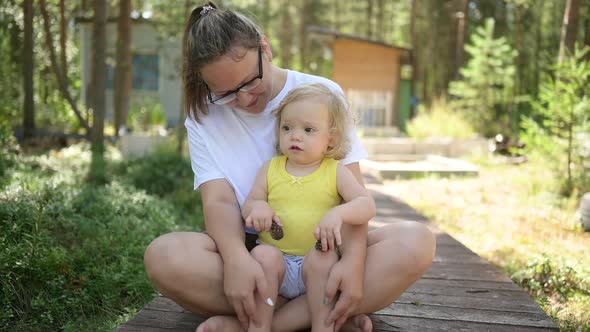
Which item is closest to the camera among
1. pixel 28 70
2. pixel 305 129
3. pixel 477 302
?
pixel 305 129

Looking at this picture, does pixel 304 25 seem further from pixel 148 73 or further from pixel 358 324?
pixel 358 324

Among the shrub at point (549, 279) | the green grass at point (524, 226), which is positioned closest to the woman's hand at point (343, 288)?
the green grass at point (524, 226)

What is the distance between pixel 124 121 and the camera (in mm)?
13391

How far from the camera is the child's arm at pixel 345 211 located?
2154mm

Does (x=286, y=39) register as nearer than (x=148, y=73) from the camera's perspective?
No

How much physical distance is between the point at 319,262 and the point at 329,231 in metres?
0.15

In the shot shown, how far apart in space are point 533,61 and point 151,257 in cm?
2782

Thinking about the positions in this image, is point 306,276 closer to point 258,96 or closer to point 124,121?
point 258,96

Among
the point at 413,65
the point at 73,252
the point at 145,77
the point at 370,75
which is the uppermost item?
the point at 413,65

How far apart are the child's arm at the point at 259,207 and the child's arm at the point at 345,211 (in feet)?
0.70

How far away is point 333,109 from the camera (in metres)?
2.48

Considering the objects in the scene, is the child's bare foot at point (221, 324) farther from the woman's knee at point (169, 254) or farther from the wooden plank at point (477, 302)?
the wooden plank at point (477, 302)

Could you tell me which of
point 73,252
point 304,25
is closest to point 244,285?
point 73,252

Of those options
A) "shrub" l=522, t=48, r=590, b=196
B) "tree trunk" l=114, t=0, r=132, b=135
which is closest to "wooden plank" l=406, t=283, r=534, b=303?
"shrub" l=522, t=48, r=590, b=196
